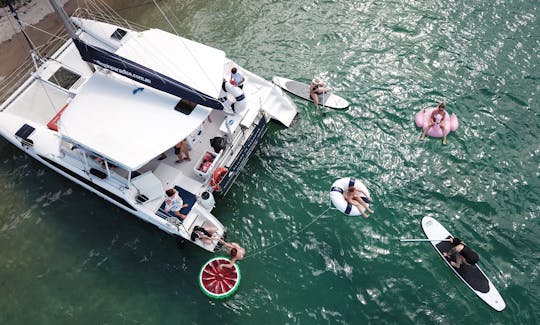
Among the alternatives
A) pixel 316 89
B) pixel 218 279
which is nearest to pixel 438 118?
pixel 316 89

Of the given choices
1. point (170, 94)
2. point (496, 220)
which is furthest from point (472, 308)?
point (170, 94)

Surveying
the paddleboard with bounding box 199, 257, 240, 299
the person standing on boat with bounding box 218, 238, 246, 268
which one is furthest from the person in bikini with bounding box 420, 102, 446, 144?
the paddleboard with bounding box 199, 257, 240, 299

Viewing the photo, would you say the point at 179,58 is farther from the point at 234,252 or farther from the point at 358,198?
the point at 358,198

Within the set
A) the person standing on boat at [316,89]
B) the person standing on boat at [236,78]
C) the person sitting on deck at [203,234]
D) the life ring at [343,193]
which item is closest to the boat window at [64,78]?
the person standing on boat at [236,78]

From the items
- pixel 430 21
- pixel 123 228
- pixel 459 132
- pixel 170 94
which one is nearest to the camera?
pixel 170 94

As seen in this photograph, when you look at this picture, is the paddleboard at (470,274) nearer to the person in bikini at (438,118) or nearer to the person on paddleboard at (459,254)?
the person on paddleboard at (459,254)

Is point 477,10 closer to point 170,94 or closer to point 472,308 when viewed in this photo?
point 472,308
